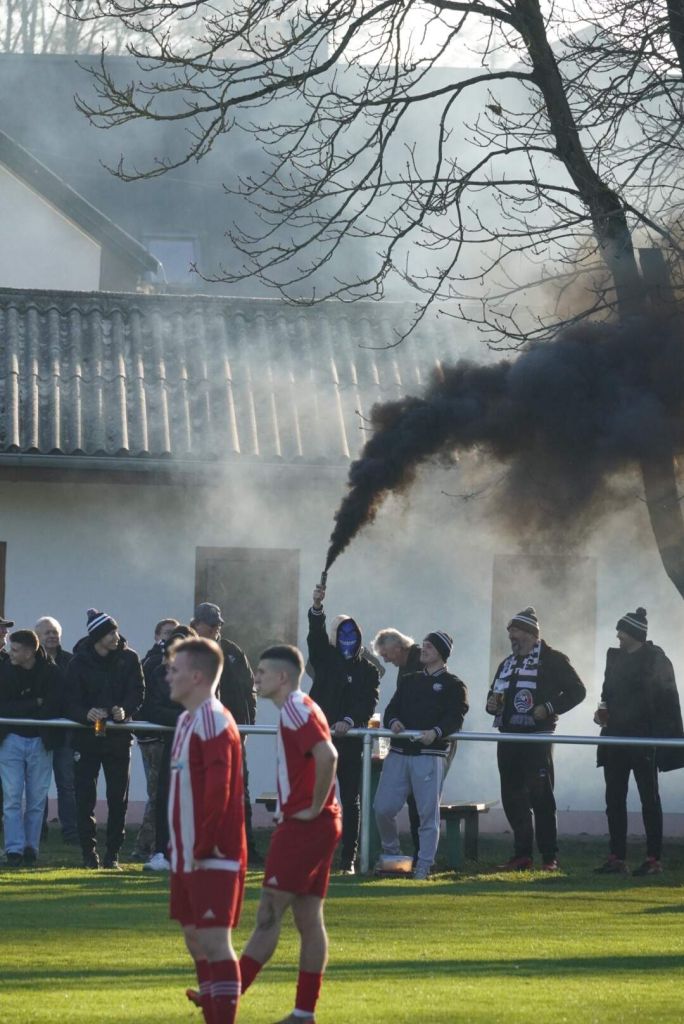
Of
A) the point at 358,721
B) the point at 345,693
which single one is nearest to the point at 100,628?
the point at 345,693

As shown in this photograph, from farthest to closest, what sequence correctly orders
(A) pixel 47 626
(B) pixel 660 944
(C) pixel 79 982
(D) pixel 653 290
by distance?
(A) pixel 47 626, (D) pixel 653 290, (B) pixel 660 944, (C) pixel 79 982

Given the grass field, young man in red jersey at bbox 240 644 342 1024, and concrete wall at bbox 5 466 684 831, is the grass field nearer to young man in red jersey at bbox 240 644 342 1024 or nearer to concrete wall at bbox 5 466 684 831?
young man in red jersey at bbox 240 644 342 1024

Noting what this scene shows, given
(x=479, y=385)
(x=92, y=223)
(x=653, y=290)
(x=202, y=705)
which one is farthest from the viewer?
(x=92, y=223)

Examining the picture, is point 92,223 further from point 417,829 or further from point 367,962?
point 367,962

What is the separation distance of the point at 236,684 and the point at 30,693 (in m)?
1.71

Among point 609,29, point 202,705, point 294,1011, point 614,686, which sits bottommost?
point 294,1011

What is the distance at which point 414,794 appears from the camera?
1348 centimetres

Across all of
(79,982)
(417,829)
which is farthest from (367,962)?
(417,829)

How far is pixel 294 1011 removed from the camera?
22.9ft

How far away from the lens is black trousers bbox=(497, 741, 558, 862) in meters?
13.9

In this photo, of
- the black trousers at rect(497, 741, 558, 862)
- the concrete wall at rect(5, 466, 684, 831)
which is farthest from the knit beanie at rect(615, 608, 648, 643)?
the concrete wall at rect(5, 466, 684, 831)

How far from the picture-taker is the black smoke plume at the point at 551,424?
12.4m

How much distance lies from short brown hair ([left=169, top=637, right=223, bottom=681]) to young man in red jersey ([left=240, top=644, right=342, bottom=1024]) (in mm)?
612

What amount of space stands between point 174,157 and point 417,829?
88.3 feet
